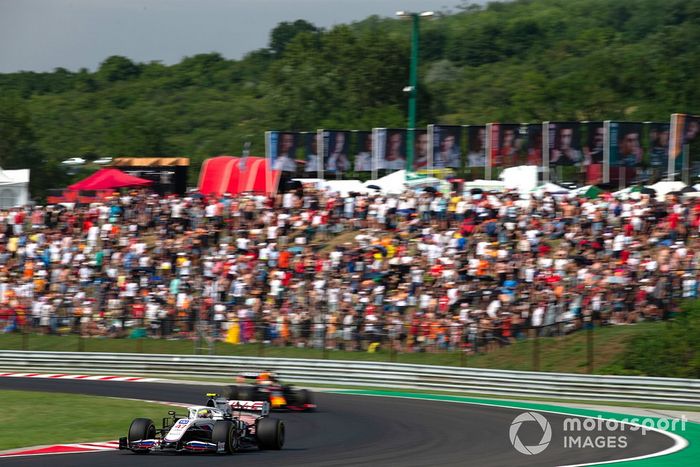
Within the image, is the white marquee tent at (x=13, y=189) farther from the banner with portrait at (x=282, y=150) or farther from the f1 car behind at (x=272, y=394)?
the f1 car behind at (x=272, y=394)

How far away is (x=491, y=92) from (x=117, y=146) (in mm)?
38227

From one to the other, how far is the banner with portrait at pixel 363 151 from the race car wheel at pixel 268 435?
2351 centimetres

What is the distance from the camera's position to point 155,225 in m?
33.9

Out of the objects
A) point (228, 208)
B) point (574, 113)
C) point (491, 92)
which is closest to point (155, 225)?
point (228, 208)

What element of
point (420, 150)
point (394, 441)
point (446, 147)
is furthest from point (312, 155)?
point (394, 441)

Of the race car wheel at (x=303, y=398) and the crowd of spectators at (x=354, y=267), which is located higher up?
the crowd of spectators at (x=354, y=267)

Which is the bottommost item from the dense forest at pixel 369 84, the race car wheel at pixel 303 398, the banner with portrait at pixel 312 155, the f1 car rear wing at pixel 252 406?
the race car wheel at pixel 303 398

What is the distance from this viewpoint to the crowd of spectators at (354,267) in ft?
83.4

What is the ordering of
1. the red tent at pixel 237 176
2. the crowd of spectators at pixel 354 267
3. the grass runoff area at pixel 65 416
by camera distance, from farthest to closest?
the red tent at pixel 237 176 → the crowd of spectators at pixel 354 267 → the grass runoff area at pixel 65 416

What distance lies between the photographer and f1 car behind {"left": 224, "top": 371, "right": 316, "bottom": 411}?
811 inches

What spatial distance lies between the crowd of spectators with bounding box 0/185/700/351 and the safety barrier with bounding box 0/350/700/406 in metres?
0.79

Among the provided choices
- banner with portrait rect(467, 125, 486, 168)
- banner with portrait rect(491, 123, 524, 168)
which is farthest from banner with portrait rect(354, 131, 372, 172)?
banner with portrait rect(491, 123, 524, 168)

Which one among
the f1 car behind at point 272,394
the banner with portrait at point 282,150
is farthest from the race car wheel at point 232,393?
the banner with portrait at point 282,150

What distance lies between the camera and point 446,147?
3634 centimetres
